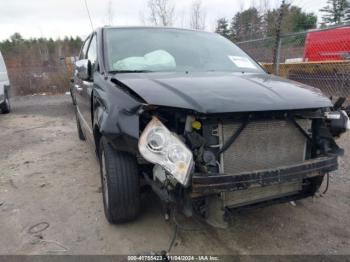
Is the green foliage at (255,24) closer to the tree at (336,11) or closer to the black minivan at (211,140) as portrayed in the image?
the tree at (336,11)

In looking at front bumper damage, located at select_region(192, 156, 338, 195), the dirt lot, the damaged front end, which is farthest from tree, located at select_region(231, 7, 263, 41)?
front bumper damage, located at select_region(192, 156, 338, 195)

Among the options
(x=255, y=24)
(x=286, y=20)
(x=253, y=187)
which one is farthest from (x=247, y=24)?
(x=253, y=187)

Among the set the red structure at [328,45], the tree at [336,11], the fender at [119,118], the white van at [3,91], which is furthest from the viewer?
the tree at [336,11]

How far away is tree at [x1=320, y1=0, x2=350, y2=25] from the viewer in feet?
90.6

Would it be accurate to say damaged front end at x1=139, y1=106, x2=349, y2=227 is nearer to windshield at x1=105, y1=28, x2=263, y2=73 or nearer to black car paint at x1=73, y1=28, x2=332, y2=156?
black car paint at x1=73, y1=28, x2=332, y2=156

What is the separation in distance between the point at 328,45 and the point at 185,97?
8.60m

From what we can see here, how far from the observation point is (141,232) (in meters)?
2.75

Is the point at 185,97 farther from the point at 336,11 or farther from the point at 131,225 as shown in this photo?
the point at 336,11

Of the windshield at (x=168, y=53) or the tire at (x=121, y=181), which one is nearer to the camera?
the tire at (x=121, y=181)

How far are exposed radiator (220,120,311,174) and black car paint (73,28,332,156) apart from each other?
16 centimetres

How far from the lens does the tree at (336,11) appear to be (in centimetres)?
2761

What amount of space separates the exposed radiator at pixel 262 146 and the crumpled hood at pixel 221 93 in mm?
157

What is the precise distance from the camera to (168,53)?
3299 mm

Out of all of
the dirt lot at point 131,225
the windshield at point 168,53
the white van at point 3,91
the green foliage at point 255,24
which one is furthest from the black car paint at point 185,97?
the green foliage at point 255,24
